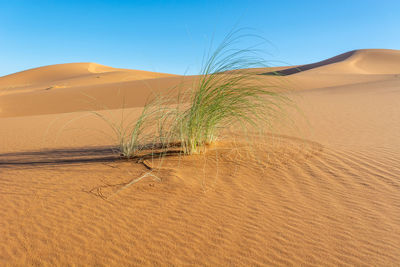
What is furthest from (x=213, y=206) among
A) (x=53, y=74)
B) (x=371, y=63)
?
(x=53, y=74)

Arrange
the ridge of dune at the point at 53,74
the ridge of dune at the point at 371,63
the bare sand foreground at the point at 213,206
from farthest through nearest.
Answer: the ridge of dune at the point at 53,74 < the ridge of dune at the point at 371,63 < the bare sand foreground at the point at 213,206

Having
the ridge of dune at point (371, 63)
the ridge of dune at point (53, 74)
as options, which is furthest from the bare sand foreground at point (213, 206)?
the ridge of dune at point (53, 74)

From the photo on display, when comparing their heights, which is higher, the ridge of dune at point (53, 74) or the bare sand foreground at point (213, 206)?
the ridge of dune at point (53, 74)

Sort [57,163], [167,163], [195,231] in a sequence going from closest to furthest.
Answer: [195,231]
[167,163]
[57,163]

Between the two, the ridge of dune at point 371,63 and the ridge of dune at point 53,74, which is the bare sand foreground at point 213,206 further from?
the ridge of dune at point 53,74

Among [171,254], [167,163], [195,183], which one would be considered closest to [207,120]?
[167,163]

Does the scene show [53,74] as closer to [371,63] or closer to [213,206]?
[371,63]

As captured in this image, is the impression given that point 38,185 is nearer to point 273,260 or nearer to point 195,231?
point 195,231

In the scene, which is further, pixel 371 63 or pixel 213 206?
pixel 371 63

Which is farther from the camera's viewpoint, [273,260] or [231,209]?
[231,209]

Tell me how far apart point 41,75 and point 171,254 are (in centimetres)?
5665

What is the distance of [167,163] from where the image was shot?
3115 mm

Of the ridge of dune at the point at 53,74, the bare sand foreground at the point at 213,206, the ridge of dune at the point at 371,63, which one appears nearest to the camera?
the bare sand foreground at the point at 213,206

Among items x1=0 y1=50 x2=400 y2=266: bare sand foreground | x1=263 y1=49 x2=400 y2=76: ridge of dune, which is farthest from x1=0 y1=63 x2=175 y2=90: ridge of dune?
x1=0 y1=50 x2=400 y2=266: bare sand foreground
